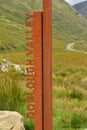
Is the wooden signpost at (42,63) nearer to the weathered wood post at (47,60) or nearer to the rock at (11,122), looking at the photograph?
the weathered wood post at (47,60)

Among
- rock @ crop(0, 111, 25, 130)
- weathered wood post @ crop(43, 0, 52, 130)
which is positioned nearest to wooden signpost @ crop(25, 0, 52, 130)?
weathered wood post @ crop(43, 0, 52, 130)

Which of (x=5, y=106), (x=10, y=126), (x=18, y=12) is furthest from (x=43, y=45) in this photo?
(x=18, y=12)

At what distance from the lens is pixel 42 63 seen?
15.2 ft

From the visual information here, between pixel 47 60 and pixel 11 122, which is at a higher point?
pixel 47 60

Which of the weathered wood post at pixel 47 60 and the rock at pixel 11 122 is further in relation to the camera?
the rock at pixel 11 122

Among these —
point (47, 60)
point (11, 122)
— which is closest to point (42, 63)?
point (47, 60)

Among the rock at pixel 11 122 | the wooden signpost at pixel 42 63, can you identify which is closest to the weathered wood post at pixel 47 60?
the wooden signpost at pixel 42 63

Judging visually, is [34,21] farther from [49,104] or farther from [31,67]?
[49,104]

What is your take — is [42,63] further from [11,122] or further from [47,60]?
[11,122]

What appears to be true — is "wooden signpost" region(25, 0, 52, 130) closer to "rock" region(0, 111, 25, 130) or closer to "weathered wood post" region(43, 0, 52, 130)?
"weathered wood post" region(43, 0, 52, 130)

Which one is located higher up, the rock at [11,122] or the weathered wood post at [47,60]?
the weathered wood post at [47,60]

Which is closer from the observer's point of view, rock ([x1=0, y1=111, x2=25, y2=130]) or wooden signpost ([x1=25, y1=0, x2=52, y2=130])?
wooden signpost ([x1=25, y1=0, x2=52, y2=130])

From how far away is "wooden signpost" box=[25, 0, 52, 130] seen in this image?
4570 millimetres

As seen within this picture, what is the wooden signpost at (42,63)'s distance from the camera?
15.0ft
